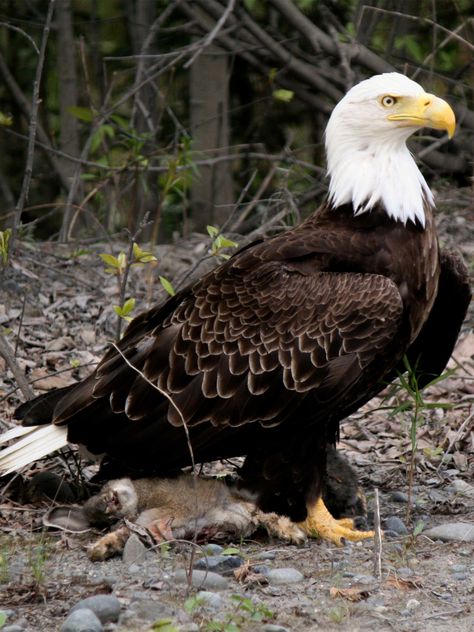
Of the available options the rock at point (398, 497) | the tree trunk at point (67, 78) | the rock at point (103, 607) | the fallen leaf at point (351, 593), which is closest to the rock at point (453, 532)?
the rock at point (398, 497)

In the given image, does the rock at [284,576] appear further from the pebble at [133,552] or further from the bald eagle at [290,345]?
the bald eagle at [290,345]

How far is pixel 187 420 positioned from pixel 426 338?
1335 millimetres

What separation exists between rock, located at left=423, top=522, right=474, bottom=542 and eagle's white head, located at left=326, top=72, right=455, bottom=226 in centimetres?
128

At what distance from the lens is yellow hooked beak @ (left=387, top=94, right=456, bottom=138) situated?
527 cm

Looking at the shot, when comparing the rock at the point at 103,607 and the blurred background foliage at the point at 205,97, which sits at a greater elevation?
the blurred background foliage at the point at 205,97

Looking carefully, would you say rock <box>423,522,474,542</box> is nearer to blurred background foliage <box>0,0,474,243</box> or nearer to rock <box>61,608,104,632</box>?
rock <box>61,608,104,632</box>

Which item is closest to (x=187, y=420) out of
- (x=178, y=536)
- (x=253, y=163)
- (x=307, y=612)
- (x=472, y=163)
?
(x=178, y=536)

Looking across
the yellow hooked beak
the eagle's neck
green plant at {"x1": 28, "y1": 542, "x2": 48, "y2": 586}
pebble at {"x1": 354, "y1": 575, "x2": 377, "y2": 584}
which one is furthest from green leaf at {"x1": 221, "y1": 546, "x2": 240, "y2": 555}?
the yellow hooked beak

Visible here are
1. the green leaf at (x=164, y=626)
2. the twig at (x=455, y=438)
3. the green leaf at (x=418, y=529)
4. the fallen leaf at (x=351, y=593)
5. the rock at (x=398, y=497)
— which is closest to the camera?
the green leaf at (x=164, y=626)

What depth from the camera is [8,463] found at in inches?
206

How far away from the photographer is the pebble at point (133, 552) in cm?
464

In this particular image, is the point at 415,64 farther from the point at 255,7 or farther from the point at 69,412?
the point at 69,412

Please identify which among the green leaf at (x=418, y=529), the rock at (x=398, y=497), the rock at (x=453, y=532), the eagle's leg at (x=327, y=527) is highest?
the green leaf at (x=418, y=529)

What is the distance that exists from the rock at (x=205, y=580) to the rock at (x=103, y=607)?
338 millimetres
